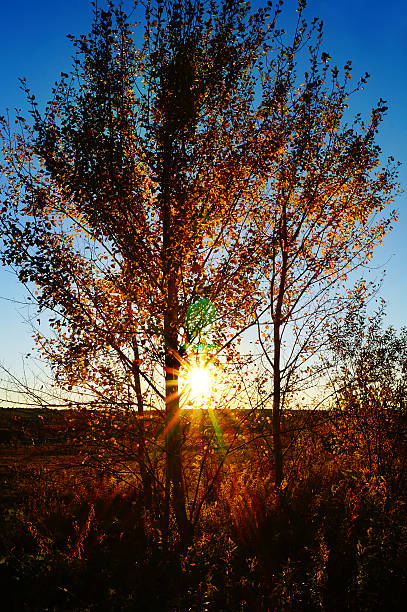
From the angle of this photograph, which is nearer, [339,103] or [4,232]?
[4,232]

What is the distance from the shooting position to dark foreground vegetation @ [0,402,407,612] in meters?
5.95

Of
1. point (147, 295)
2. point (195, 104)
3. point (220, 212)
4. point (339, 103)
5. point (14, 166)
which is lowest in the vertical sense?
point (147, 295)

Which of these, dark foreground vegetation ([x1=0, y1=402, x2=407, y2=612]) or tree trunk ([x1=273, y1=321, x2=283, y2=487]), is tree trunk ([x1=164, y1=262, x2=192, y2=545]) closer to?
dark foreground vegetation ([x1=0, y1=402, x2=407, y2=612])

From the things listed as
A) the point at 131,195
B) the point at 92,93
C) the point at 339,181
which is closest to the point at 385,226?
the point at 339,181

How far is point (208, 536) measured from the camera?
7.70 meters

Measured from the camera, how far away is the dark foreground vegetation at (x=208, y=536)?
595 cm

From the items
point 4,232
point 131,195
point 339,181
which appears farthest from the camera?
point 339,181

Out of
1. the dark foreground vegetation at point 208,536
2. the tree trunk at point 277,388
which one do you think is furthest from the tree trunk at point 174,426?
the tree trunk at point 277,388

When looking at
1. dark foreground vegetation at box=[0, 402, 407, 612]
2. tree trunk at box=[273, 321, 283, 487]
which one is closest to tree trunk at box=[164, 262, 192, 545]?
dark foreground vegetation at box=[0, 402, 407, 612]

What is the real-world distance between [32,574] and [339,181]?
1017 centimetres

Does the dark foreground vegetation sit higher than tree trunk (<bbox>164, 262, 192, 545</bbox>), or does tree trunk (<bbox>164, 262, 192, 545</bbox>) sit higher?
tree trunk (<bbox>164, 262, 192, 545</bbox>)

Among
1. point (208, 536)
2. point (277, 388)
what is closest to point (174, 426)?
point (208, 536)

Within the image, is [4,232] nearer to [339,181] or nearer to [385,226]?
[339,181]

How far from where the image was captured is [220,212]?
7258mm
